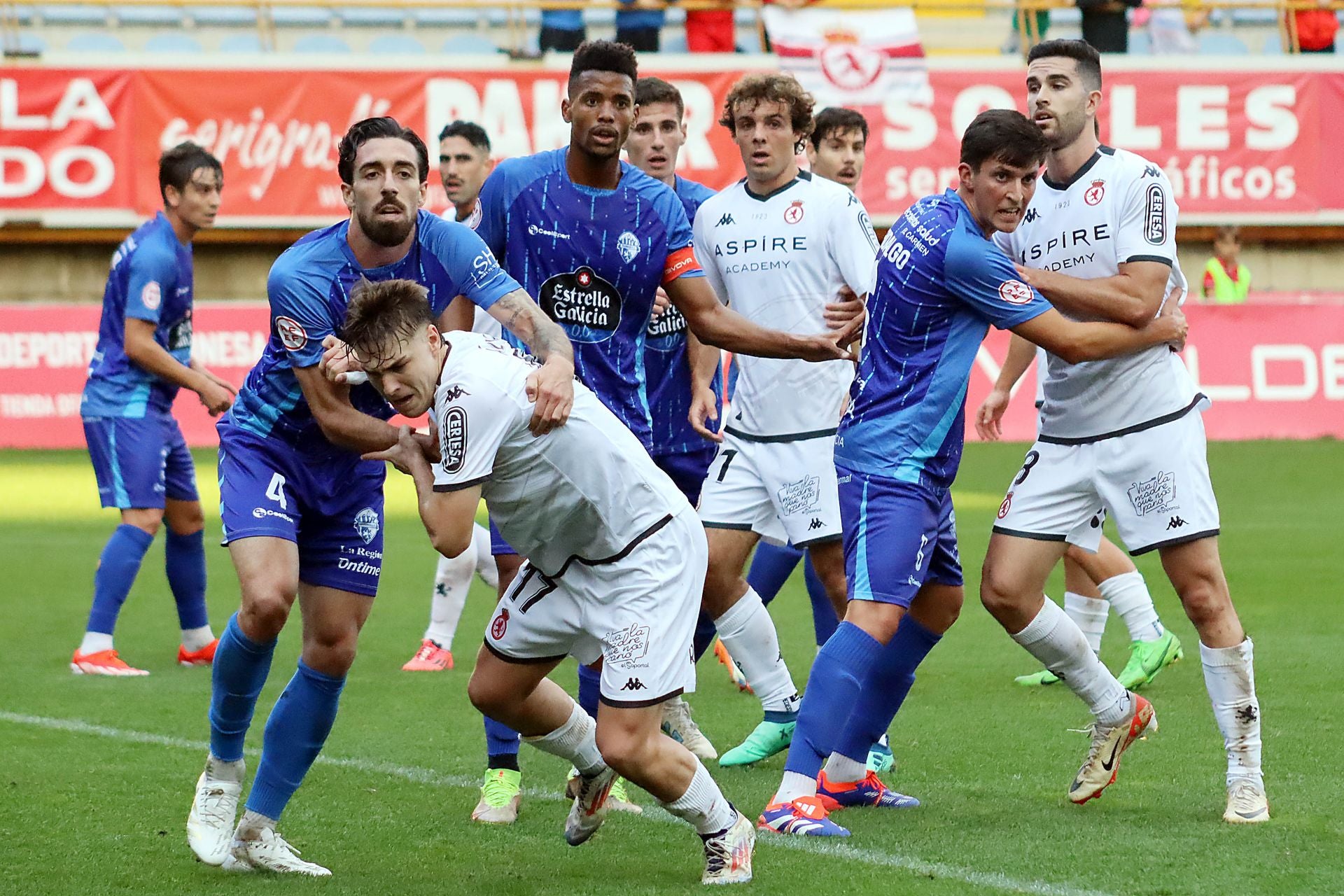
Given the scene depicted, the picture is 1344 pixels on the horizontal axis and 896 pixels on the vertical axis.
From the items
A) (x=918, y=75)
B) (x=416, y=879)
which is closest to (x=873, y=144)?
(x=918, y=75)

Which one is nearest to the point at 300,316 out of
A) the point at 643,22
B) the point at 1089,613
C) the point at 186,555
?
the point at 186,555

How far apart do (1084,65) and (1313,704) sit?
2933 millimetres

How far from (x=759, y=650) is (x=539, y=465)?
81.5 inches

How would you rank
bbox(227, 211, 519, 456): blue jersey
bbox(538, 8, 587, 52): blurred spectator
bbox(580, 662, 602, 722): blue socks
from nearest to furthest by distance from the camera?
bbox(227, 211, 519, 456): blue jersey → bbox(580, 662, 602, 722): blue socks → bbox(538, 8, 587, 52): blurred spectator

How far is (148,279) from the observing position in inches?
322

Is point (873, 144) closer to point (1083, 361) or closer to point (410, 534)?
point (410, 534)

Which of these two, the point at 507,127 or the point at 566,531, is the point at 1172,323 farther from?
the point at 507,127

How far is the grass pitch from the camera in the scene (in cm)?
472

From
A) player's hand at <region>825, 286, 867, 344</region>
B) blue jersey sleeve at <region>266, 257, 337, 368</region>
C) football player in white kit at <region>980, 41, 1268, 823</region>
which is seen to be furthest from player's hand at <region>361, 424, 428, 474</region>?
football player in white kit at <region>980, 41, 1268, 823</region>

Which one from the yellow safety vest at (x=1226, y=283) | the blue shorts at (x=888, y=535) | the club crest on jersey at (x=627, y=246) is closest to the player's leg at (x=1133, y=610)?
the blue shorts at (x=888, y=535)

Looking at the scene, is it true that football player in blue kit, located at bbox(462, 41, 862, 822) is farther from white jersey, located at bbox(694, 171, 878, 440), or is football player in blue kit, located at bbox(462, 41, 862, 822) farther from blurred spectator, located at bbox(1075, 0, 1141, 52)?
blurred spectator, located at bbox(1075, 0, 1141, 52)

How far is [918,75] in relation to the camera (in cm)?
2225

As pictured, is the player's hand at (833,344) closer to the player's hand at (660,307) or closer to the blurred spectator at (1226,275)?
the player's hand at (660,307)

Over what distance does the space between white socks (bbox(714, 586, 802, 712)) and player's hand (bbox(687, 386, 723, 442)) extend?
86 cm
